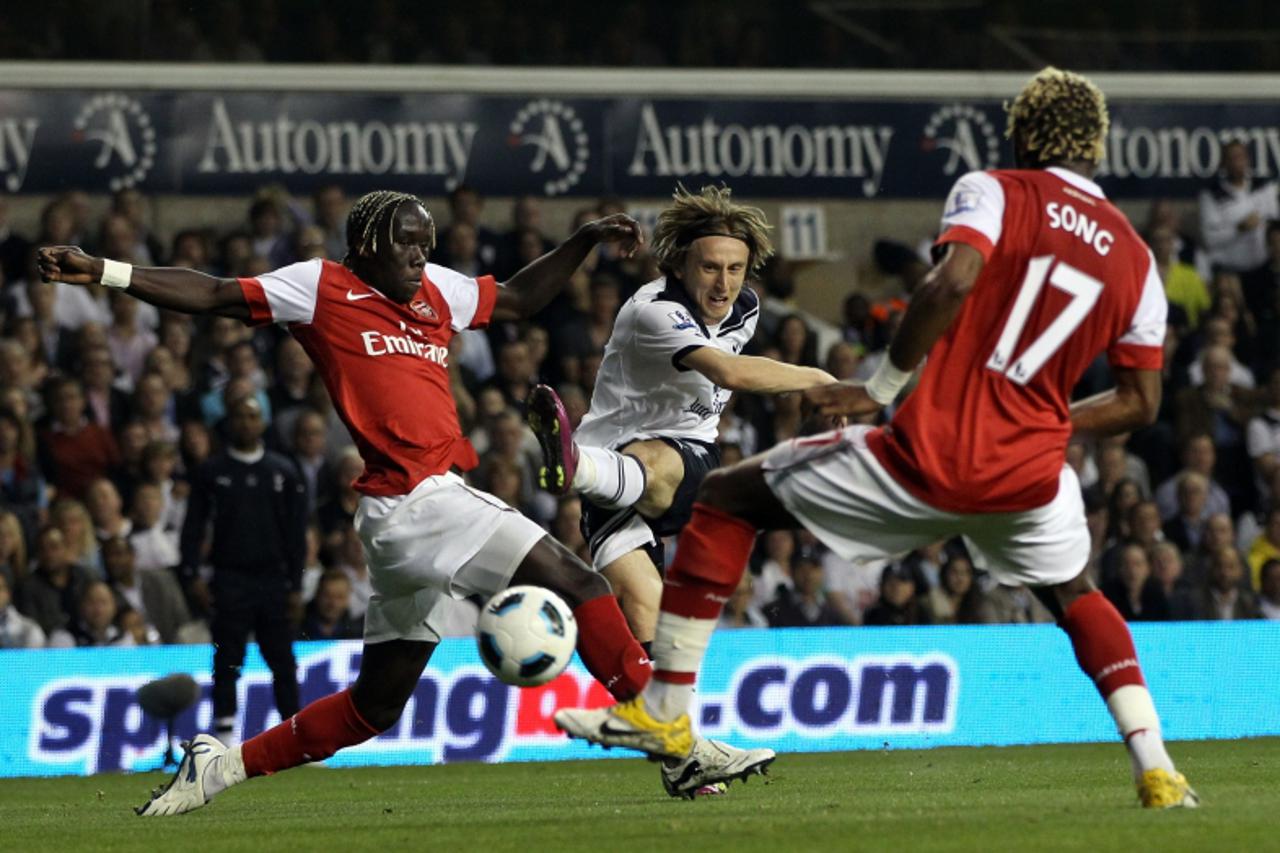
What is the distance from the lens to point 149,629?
14.0 meters

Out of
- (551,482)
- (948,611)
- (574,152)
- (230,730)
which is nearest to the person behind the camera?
(551,482)

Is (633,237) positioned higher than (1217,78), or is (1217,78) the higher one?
(1217,78)

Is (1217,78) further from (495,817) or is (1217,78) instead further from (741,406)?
(495,817)

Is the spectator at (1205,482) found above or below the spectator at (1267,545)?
above

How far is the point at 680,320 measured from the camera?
879 cm

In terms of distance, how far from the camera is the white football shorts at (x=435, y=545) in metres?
7.64

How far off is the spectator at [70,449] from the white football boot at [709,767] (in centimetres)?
748

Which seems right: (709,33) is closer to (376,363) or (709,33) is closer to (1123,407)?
(376,363)

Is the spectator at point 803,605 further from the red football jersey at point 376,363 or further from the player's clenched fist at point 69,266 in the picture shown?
the player's clenched fist at point 69,266

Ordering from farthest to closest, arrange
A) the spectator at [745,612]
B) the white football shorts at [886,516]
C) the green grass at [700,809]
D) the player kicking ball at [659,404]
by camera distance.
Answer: the spectator at [745,612], the player kicking ball at [659,404], the white football shorts at [886,516], the green grass at [700,809]

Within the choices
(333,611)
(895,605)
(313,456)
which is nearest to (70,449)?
(313,456)

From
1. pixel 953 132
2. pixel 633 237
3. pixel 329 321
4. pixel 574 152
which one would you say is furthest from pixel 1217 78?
pixel 329 321

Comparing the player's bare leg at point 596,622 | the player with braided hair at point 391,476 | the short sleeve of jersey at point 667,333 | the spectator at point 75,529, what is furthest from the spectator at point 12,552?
the player's bare leg at point 596,622

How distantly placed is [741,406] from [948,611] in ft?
7.76
